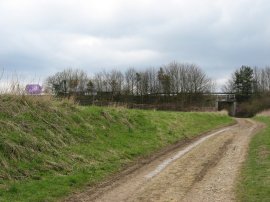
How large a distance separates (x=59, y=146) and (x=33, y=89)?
4.50m

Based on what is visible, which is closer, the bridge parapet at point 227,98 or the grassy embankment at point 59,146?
the grassy embankment at point 59,146

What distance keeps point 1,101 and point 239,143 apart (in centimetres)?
1319

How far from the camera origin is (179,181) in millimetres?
11680

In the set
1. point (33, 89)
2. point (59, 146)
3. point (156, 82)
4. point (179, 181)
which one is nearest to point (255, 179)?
point (179, 181)

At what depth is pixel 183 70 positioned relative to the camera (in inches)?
3666

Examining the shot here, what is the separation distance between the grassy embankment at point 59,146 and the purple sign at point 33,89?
56cm

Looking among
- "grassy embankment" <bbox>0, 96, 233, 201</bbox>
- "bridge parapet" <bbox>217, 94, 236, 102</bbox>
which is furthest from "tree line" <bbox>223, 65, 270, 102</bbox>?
"grassy embankment" <bbox>0, 96, 233, 201</bbox>

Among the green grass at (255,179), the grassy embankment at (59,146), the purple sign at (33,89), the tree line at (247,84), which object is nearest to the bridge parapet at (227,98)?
the tree line at (247,84)

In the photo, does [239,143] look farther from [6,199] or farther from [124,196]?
[6,199]

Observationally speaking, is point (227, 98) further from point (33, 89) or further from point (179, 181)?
point (179, 181)

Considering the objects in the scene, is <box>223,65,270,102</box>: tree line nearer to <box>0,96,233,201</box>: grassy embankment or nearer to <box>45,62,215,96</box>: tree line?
<box>45,62,215,96</box>: tree line

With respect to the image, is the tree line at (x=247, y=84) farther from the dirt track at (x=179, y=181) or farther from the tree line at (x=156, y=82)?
the dirt track at (x=179, y=181)

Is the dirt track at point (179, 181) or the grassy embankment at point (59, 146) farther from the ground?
the grassy embankment at point (59, 146)

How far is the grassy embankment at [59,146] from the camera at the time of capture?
10883mm
